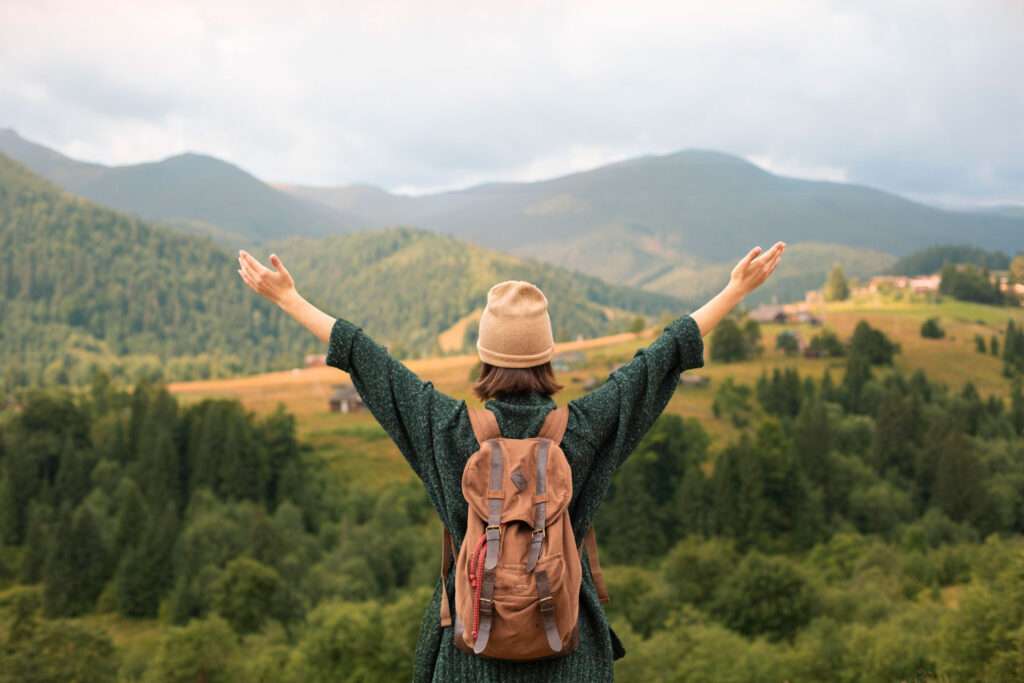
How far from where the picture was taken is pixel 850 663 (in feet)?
113

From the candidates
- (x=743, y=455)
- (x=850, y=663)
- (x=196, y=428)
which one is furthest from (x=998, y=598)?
(x=196, y=428)

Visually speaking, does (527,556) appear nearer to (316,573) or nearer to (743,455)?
(316,573)

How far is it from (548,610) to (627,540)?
67.9m

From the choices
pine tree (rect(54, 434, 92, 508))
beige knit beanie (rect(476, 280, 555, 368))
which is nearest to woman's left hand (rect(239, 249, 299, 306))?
beige knit beanie (rect(476, 280, 555, 368))

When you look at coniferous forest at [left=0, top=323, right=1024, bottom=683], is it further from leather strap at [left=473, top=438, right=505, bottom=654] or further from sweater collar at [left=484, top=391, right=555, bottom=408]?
leather strap at [left=473, top=438, right=505, bottom=654]

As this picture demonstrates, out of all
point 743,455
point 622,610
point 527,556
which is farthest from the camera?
point 743,455

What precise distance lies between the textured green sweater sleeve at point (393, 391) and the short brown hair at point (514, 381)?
0.42 ft

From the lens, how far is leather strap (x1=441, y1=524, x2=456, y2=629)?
3137 millimetres

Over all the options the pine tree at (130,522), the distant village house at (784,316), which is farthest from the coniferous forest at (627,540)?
the distant village house at (784,316)

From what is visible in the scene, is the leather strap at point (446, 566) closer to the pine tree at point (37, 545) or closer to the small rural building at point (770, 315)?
the pine tree at point (37, 545)

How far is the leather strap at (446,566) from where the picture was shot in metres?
3.14

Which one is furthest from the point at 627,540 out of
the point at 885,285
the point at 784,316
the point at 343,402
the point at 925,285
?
the point at 925,285

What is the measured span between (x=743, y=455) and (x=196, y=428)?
50.1 m

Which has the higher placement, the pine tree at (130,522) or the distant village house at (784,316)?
the distant village house at (784,316)
